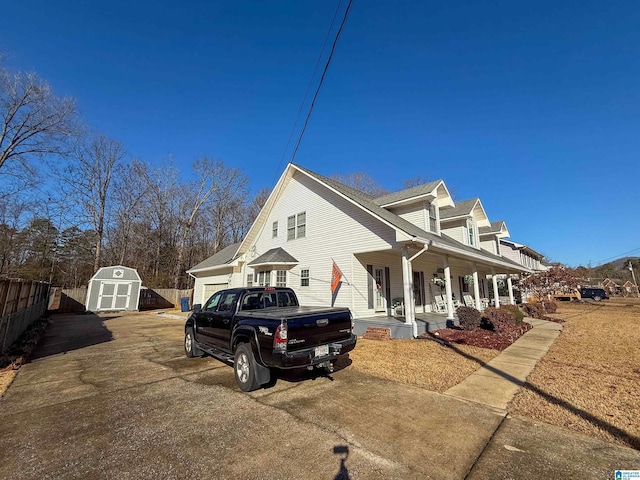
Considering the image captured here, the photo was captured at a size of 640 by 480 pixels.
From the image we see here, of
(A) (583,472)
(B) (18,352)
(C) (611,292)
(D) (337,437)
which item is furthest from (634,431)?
(C) (611,292)

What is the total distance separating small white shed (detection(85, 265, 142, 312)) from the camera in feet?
70.3

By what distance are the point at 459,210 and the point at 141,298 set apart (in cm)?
2766

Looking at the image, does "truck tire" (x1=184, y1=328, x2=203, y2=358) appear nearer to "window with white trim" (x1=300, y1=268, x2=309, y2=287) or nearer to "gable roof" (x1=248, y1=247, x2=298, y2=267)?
"gable roof" (x1=248, y1=247, x2=298, y2=267)

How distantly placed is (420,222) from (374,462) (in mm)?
11077

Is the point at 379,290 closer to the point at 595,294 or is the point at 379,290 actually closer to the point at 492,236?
the point at 492,236

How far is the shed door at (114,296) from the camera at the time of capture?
21703 mm

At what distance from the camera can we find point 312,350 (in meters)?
4.79

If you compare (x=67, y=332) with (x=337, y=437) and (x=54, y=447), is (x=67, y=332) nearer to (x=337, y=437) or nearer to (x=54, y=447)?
(x=54, y=447)

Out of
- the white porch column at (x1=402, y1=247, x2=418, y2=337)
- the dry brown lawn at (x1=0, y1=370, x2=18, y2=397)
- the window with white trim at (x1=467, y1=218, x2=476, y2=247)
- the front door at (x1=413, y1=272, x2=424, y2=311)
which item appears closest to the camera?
the dry brown lawn at (x1=0, y1=370, x2=18, y2=397)

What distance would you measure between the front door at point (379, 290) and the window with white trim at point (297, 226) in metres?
4.03

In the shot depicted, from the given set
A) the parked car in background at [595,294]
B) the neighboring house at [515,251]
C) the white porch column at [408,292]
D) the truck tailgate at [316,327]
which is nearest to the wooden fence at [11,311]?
the truck tailgate at [316,327]

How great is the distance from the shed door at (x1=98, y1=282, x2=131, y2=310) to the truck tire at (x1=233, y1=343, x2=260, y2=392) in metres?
22.2

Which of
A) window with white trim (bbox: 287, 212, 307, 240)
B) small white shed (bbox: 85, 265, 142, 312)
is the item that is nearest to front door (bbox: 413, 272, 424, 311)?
window with white trim (bbox: 287, 212, 307, 240)

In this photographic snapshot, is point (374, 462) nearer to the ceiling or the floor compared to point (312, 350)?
nearer to the floor
